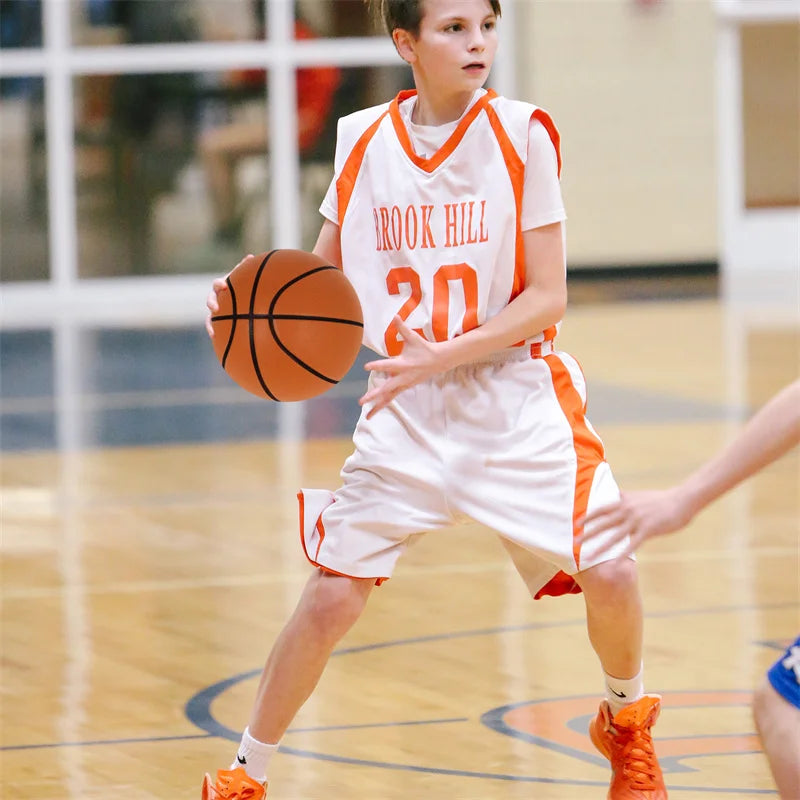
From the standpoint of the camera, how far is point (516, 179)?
3.15m

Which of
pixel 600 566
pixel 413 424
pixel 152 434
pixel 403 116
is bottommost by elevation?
pixel 152 434

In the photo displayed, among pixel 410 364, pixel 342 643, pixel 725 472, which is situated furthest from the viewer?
pixel 342 643

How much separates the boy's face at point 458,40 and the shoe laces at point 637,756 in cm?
118

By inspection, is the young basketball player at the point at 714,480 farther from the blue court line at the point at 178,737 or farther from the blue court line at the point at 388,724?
the blue court line at the point at 178,737

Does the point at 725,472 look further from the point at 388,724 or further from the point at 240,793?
the point at 388,724

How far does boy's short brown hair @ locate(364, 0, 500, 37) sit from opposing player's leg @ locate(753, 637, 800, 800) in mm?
1321

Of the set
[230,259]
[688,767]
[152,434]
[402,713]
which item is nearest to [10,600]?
[402,713]

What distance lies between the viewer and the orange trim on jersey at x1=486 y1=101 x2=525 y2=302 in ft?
10.3

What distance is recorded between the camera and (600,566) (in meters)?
3.05

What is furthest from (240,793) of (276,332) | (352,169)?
(352,169)

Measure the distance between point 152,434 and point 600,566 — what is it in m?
5.58

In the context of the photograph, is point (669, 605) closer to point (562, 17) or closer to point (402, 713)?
point (402, 713)

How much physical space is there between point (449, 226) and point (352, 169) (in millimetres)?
254

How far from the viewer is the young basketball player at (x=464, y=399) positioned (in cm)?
310
